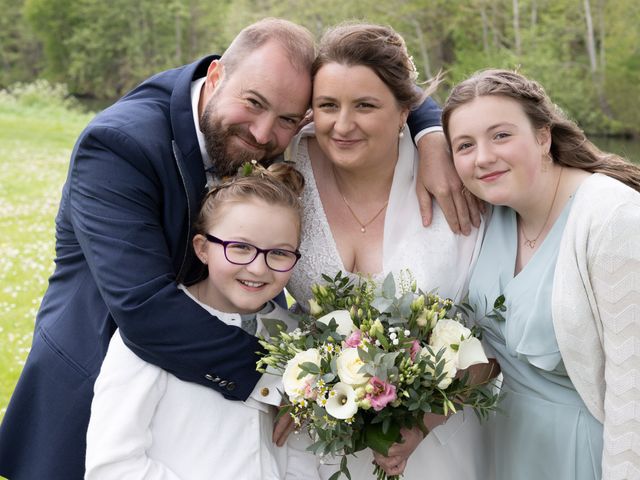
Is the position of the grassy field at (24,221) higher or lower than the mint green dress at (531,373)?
lower

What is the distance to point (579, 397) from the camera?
10.8ft

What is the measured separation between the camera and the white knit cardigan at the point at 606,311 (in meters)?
2.94

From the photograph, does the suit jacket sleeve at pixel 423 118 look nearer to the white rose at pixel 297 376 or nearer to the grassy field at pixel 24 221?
the white rose at pixel 297 376

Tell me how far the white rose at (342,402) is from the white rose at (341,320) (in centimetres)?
26

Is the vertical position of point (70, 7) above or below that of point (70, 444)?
below

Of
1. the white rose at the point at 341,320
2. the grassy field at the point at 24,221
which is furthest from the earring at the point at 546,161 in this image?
the grassy field at the point at 24,221

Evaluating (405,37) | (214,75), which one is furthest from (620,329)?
(405,37)

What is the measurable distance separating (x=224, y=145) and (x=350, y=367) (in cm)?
133

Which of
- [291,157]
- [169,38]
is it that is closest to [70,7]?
[169,38]

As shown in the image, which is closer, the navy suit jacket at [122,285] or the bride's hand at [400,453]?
the navy suit jacket at [122,285]

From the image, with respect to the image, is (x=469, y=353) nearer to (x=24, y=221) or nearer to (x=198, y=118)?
(x=198, y=118)

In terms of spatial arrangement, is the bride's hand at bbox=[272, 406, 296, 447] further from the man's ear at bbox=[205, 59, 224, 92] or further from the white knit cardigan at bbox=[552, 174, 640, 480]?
the man's ear at bbox=[205, 59, 224, 92]

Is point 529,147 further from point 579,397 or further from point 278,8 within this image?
point 278,8

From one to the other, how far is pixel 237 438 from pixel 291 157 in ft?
5.07
